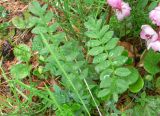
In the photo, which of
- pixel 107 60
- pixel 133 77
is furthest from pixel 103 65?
pixel 133 77

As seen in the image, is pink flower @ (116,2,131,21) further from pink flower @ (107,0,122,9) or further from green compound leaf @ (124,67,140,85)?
green compound leaf @ (124,67,140,85)

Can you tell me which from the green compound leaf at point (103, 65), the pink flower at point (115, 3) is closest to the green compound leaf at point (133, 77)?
the green compound leaf at point (103, 65)

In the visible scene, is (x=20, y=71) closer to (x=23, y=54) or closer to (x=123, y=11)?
(x=23, y=54)

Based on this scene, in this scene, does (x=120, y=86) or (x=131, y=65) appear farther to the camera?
(x=131, y=65)

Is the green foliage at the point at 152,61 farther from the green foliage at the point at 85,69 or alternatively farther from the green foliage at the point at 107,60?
the green foliage at the point at 107,60

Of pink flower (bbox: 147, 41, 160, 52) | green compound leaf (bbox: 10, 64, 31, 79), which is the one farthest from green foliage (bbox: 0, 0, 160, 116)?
pink flower (bbox: 147, 41, 160, 52)

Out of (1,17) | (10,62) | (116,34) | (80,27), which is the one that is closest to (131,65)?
(116,34)

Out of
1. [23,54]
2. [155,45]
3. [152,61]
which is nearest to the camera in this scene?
[155,45]

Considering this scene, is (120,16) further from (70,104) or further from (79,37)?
(70,104)
